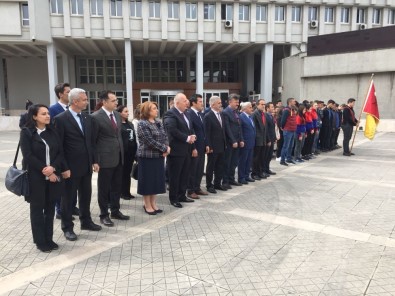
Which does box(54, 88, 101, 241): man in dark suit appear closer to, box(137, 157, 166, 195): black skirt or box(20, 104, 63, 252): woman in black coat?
box(20, 104, 63, 252): woman in black coat

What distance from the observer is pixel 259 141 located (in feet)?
24.9

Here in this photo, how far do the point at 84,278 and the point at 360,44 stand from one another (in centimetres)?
2322

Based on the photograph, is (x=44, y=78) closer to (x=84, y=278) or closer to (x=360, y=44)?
(x=360, y=44)

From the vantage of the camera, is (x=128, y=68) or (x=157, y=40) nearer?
(x=157, y=40)

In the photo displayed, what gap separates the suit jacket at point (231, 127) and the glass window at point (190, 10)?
77.9 ft

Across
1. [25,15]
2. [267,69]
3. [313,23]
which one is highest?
[313,23]

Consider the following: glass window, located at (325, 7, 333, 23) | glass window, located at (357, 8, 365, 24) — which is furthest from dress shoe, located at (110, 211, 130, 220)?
glass window, located at (357, 8, 365, 24)

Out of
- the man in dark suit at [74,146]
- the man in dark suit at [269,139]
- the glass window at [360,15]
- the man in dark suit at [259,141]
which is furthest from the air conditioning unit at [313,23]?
the man in dark suit at [74,146]

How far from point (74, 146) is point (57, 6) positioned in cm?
2644

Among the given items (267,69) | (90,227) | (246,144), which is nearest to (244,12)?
(267,69)

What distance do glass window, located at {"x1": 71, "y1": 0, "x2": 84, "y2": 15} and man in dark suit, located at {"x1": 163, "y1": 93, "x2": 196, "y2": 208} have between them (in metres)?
24.9

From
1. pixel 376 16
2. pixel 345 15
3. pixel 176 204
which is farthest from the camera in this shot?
pixel 376 16

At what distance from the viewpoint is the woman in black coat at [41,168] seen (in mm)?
3738

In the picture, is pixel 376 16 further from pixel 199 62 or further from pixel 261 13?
pixel 199 62
